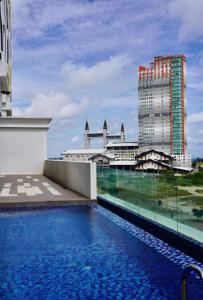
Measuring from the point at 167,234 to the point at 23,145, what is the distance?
17160mm

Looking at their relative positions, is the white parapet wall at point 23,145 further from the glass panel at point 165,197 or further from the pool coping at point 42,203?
the glass panel at point 165,197

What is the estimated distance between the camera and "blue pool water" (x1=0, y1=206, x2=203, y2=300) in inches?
168

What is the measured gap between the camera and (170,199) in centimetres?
677

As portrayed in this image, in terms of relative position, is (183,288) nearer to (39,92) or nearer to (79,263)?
(79,263)

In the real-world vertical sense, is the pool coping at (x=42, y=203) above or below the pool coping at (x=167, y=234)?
above

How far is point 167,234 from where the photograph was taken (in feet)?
21.8

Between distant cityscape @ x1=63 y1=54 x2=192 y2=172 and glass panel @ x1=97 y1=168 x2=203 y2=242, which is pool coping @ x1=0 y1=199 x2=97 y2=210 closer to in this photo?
glass panel @ x1=97 y1=168 x2=203 y2=242

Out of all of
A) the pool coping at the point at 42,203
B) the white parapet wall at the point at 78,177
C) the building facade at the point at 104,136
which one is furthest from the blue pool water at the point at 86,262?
the building facade at the point at 104,136

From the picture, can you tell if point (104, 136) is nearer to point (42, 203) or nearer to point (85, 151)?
point (85, 151)

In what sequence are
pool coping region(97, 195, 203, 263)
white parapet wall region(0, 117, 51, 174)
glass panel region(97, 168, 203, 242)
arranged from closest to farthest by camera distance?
pool coping region(97, 195, 203, 263)
glass panel region(97, 168, 203, 242)
white parapet wall region(0, 117, 51, 174)

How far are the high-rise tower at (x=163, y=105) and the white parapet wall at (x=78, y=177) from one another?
13874cm

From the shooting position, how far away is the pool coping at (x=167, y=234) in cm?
561

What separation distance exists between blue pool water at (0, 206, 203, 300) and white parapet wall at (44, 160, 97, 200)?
2758 millimetres

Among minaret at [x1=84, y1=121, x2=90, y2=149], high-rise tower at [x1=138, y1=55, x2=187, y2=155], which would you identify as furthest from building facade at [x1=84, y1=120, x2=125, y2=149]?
high-rise tower at [x1=138, y1=55, x2=187, y2=155]
